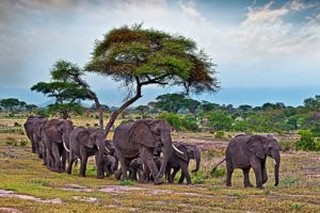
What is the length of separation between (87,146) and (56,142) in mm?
3701

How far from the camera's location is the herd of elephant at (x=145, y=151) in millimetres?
20422

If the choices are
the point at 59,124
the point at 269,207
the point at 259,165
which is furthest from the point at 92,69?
the point at 269,207

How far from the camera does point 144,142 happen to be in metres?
22.1

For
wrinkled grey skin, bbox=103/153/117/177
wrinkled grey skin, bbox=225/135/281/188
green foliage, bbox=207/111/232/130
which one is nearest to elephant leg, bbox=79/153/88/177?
wrinkled grey skin, bbox=103/153/117/177

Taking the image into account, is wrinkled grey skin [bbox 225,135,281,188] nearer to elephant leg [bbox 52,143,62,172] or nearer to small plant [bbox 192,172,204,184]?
small plant [bbox 192,172,204,184]

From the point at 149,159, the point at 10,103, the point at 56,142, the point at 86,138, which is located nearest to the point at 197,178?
the point at 149,159

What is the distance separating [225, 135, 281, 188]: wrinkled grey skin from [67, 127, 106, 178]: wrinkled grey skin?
18.4ft

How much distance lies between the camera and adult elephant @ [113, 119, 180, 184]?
2141 centimetres

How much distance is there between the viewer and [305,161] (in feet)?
107

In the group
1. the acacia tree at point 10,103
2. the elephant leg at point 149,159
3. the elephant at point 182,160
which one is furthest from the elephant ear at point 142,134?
the acacia tree at point 10,103

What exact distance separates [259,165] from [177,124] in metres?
50.1

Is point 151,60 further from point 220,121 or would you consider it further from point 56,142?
point 220,121

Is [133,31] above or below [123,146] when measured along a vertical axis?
above

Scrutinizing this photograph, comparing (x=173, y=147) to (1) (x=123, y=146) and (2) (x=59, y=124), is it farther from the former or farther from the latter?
(2) (x=59, y=124)
